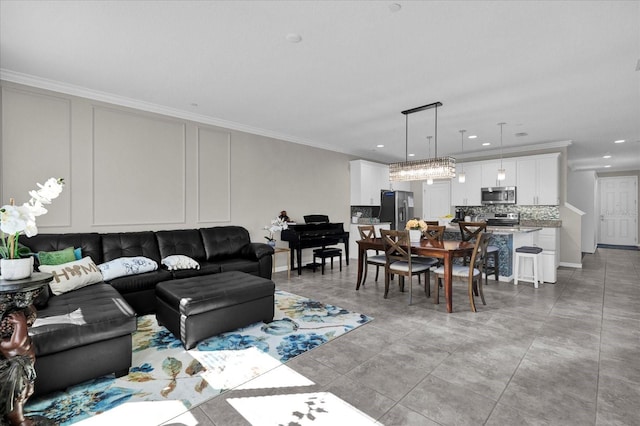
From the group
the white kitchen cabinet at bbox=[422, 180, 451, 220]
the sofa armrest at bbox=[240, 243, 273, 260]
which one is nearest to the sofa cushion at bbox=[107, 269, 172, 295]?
the sofa armrest at bbox=[240, 243, 273, 260]

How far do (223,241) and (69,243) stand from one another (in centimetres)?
187

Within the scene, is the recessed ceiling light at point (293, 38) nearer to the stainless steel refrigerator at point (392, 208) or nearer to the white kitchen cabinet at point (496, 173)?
the stainless steel refrigerator at point (392, 208)

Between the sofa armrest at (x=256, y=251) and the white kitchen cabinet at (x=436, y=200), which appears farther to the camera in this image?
the white kitchen cabinet at (x=436, y=200)

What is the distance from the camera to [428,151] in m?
7.61

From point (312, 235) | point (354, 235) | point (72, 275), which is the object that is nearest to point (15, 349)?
point (72, 275)

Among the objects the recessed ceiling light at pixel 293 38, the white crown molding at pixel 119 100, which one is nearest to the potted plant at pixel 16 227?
the recessed ceiling light at pixel 293 38

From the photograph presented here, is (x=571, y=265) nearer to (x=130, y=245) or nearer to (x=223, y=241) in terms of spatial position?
(x=223, y=241)

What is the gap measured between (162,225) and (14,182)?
166 centimetres

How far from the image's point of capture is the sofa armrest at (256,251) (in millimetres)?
4574

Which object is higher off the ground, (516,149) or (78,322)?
(516,149)

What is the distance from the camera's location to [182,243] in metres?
4.44

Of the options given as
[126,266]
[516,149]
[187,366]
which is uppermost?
[516,149]

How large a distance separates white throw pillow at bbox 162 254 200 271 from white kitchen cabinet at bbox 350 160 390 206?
4.59 m

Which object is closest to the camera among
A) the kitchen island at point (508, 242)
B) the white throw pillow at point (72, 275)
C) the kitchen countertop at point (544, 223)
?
the white throw pillow at point (72, 275)
